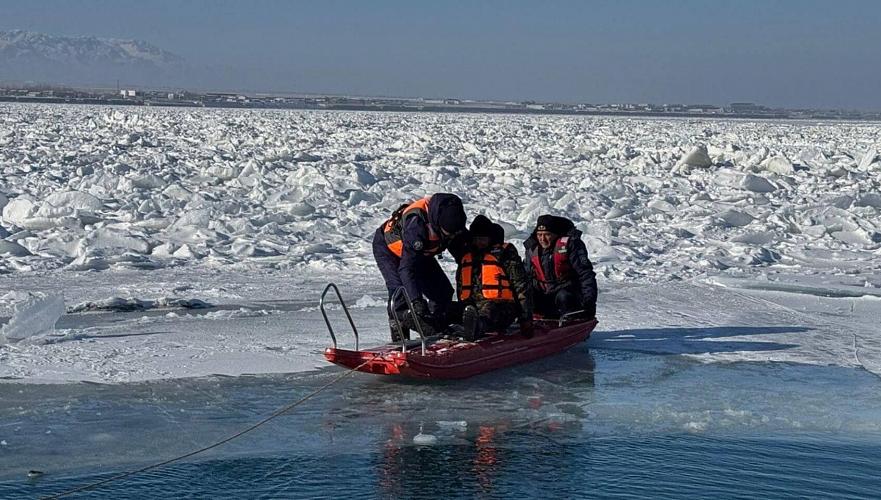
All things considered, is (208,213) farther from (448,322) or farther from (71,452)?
(71,452)

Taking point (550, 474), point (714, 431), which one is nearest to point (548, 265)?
point (714, 431)

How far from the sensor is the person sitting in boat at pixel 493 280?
6.43 meters

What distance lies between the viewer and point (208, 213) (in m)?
12.6

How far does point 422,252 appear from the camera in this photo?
6.28 m

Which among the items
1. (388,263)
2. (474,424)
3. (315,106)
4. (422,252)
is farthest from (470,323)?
(315,106)

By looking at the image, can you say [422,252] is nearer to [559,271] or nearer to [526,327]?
[526,327]

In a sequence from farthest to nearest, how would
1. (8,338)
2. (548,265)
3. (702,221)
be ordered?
(702,221)
(548,265)
(8,338)

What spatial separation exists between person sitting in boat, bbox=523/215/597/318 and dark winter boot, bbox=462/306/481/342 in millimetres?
994

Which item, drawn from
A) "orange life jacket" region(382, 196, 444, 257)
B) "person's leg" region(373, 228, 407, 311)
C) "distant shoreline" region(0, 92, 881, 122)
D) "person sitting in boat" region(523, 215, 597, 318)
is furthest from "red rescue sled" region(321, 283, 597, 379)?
"distant shoreline" region(0, 92, 881, 122)

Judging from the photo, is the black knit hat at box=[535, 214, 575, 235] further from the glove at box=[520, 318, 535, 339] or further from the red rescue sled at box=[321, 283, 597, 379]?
the glove at box=[520, 318, 535, 339]

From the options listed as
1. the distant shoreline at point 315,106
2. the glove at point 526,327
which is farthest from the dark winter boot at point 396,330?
the distant shoreline at point 315,106

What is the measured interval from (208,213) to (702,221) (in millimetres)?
5989

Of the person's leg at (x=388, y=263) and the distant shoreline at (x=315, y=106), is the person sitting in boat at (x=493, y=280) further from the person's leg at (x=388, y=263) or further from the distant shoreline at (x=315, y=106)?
the distant shoreline at (x=315, y=106)

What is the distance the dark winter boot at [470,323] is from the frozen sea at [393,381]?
0.93 ft
